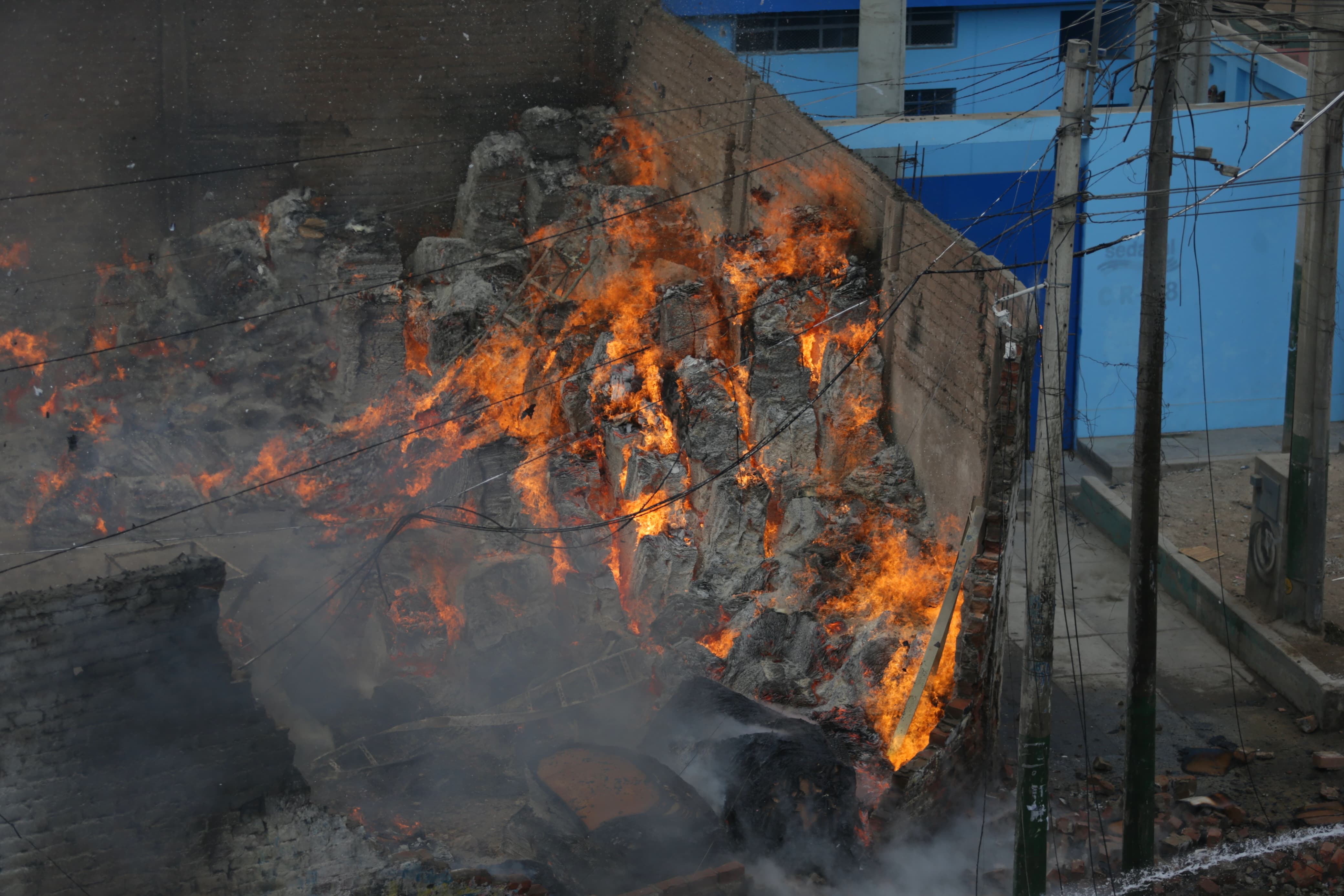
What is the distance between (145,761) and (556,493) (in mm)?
6387

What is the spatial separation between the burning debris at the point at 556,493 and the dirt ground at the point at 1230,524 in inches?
172

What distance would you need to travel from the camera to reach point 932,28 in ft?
85.3

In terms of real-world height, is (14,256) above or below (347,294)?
above

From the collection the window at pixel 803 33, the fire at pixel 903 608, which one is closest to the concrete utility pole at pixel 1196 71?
the window at pixel 803 33

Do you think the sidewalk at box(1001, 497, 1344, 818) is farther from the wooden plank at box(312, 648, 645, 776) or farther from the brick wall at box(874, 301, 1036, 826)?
the wooden plank at box(312, 648, 645, 776)

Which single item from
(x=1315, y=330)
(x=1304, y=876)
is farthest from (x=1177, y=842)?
(x=1315, y=330)

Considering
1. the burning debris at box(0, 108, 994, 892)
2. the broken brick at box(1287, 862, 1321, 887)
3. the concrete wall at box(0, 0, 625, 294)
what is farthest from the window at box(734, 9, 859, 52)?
the broken brick at box(1287, 862, 1321, 887)

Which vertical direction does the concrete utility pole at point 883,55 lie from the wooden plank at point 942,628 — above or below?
above

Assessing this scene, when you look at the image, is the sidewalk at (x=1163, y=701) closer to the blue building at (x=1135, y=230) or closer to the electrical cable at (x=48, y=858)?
the blue building at (x=1135, y=230)

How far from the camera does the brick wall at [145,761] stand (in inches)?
442

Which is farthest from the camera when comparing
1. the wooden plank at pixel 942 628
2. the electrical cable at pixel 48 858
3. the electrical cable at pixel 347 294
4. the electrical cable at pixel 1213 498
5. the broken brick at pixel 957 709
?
the electrical cable at pixel 347 294

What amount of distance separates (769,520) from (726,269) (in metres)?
3.91

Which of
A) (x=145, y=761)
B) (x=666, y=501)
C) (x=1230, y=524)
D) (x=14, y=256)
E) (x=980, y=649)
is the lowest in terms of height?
(x=145, y=761)

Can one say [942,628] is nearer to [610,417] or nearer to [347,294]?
[610,417]
